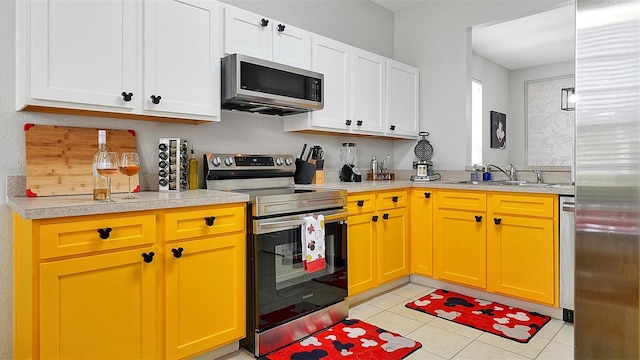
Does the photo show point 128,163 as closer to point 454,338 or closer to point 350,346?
point 350,346

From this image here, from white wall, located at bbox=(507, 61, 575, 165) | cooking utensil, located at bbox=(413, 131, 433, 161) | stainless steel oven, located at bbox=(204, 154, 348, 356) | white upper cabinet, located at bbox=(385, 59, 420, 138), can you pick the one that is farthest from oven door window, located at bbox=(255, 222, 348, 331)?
white wall, located at bbox=(507, 61, 575, 165)

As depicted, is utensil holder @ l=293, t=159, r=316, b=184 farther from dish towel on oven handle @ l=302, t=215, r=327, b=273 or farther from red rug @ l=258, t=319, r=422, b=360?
red rug @ l=258, t=319, r=422, b=360

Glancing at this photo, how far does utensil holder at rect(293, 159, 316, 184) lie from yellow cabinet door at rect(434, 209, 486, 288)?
1.16m

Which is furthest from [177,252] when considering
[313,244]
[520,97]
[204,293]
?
[520,97]

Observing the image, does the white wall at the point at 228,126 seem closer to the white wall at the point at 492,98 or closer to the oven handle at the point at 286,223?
the oven handle at the point at 286,223

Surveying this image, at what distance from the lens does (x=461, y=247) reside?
3.27 meters

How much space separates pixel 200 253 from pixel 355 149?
2190 millimetres

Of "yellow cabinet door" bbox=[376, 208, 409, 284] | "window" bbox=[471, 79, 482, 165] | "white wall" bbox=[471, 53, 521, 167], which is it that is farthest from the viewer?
"white wall" bbox=[471, 53, 521, 167]

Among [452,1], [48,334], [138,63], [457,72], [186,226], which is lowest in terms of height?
[48,334]

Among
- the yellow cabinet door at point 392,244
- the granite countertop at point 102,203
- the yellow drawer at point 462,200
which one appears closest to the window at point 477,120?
the yellow drawer at point 462,200

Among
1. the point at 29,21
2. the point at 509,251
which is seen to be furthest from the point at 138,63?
the point at 509,251

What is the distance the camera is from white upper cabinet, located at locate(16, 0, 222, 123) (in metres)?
1.81

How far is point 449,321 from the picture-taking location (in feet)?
9.05

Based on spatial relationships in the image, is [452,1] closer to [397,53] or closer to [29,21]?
[397,53]
